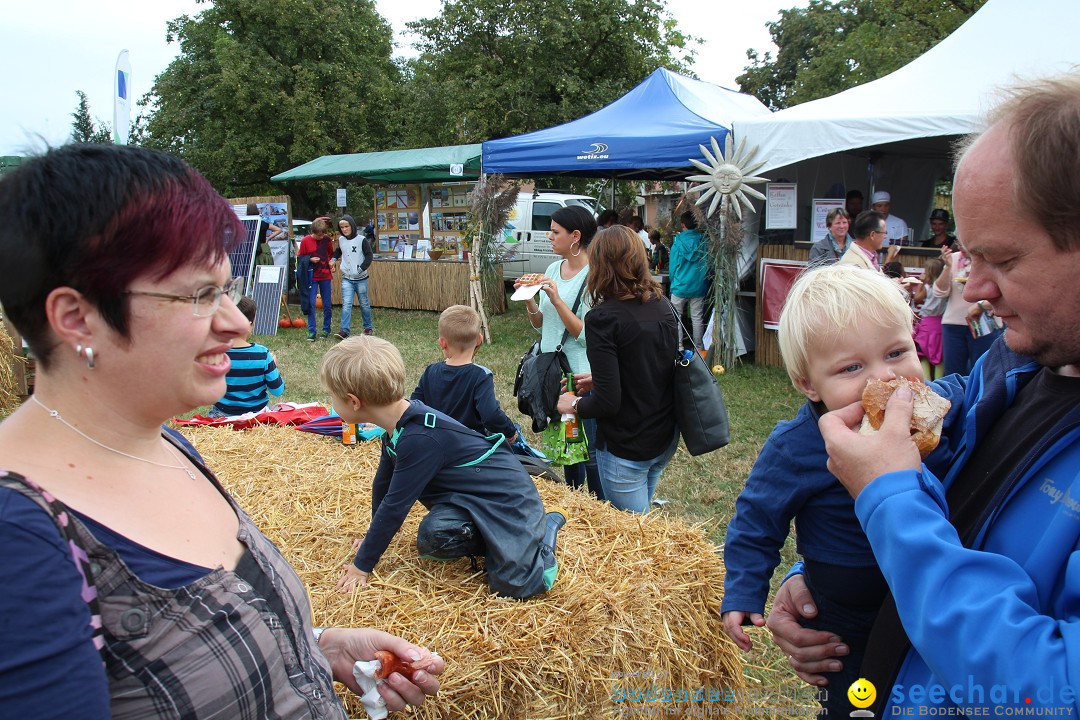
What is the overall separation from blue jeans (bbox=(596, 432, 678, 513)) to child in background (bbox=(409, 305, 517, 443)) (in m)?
0.74

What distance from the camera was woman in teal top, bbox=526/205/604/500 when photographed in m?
4.47

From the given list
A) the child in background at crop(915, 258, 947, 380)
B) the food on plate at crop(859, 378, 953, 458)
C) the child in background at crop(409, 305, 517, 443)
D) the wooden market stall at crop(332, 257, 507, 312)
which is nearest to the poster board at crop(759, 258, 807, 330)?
the child in background at crop(915, 258, 947, 380)

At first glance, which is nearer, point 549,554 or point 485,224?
point 549,554

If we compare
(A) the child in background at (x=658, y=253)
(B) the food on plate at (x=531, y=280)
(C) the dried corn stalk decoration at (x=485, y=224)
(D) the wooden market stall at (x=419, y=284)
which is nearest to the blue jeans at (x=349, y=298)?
(C) the dried corn stalk decoration at (x=485, y=224)

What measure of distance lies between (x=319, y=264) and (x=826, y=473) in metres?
12.6

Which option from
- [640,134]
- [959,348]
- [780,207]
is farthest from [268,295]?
[959,348]

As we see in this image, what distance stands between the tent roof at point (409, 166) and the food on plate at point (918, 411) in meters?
14.9

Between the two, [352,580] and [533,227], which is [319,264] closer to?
[533,227]

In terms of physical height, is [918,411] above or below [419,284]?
above

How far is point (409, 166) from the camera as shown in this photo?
54.5ft

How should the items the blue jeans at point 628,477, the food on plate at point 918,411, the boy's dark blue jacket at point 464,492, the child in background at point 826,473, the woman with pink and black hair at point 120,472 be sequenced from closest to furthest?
1. the woman with pink and black hair at point 120,472
2. the food on plate at point 918,411
3. the child in background at point 826,473
4. the boy's dark blue jacket at point 464,492
5. the blue jeans at point 628,477

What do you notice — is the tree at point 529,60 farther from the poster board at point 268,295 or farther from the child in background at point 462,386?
the child in background at point 462,386

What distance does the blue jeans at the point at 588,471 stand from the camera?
4.49 meters

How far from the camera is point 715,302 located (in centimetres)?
991
